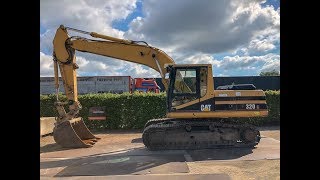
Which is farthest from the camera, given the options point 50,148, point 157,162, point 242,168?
point 50,148

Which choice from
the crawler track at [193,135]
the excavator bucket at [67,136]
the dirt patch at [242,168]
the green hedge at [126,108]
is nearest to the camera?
the dirt patch at [242,168]

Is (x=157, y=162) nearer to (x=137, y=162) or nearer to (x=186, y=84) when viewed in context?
(x=137, y=162)

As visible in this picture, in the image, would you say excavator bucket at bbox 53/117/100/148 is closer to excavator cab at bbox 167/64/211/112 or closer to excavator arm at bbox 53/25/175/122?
excavator arm at bbox 53/25/175/122

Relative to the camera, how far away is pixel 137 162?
8250 mm

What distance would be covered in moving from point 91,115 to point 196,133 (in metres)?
7.00

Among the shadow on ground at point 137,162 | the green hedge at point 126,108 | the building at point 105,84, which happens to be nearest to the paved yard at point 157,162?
the shadow on ground at point 137,162

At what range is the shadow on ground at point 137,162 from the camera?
24.0ft

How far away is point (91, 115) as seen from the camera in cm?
1555

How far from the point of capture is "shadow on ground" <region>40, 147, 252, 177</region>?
7.31 metres

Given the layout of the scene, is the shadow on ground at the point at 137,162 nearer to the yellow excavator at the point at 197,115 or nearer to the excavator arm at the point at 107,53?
the yellow excavator at the point at 197,115

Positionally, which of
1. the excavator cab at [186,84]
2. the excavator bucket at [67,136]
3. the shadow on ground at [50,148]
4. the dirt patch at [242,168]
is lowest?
the shadow on ground at [50,148]

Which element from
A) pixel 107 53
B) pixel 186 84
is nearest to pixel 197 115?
pixel 186 84
